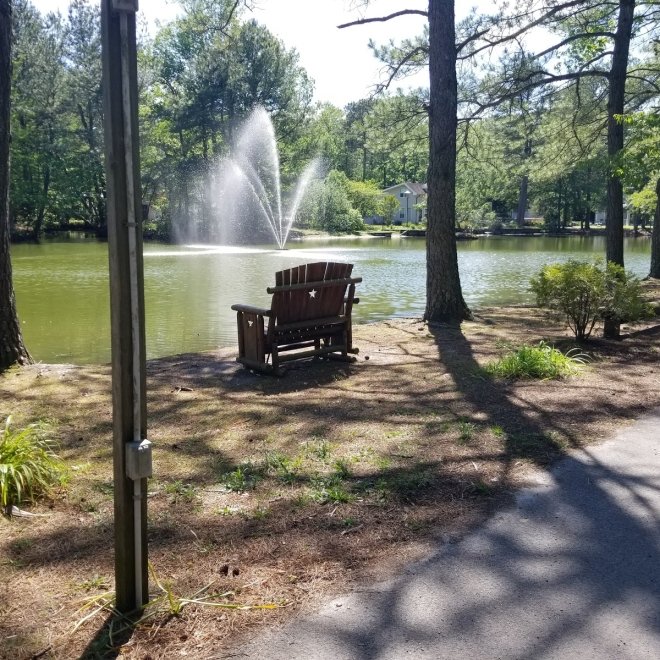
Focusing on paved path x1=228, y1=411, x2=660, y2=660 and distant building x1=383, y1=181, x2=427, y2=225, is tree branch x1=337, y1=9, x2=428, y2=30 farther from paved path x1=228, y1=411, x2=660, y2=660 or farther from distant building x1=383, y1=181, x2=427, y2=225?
distant building x1=383, y1=181, x2=427, y2=225

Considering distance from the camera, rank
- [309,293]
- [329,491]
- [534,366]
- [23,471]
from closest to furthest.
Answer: [23,471], [329,491], [534,366], [309,293]

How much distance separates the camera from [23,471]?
11.5ft

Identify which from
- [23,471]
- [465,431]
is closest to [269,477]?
[23,471]

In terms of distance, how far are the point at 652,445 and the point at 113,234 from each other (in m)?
3.83

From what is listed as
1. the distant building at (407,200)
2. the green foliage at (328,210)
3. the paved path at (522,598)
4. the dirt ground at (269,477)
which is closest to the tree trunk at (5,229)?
the dirt ground at (269,477)

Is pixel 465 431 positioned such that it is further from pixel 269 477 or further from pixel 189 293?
pixel 189 293

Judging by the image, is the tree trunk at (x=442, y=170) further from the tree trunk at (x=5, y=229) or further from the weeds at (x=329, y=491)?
the weeds at (x=329, y=491)

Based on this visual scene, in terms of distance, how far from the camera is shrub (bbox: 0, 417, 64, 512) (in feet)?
11.3

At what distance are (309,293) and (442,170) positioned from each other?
401 cm

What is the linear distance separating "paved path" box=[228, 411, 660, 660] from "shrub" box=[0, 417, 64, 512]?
68.9 inches

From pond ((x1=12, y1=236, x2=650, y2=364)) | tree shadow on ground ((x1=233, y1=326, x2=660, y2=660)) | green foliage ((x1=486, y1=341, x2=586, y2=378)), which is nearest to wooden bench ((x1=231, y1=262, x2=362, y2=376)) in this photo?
green foliage ((x1=486, y1=341, x2=586, y2=378))

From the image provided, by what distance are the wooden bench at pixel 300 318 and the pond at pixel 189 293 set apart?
305cm

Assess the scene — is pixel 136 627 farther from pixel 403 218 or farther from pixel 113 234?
pixel 403 218

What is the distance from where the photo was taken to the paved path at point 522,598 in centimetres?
235
